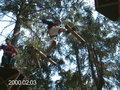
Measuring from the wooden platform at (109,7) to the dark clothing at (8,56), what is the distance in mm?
5122

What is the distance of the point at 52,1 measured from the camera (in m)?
13.3

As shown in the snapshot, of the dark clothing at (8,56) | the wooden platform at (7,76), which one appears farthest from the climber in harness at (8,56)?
the wooden platform at (7,76)

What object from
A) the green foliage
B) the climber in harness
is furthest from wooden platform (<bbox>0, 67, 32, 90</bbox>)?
the green foliage

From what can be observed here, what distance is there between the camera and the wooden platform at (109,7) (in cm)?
443

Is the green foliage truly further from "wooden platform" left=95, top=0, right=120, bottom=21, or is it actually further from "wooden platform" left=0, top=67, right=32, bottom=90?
"wooden platform" left=95, top=0, right=120, bottom=21

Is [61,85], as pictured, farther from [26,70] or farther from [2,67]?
[2,67]

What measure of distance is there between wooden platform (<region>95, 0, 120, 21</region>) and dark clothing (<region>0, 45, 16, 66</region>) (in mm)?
5122

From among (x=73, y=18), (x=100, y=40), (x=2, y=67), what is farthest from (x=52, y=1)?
(x=2, y=67)

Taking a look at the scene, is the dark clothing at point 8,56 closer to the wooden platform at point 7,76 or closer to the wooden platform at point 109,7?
the wooden platform at point 7,76

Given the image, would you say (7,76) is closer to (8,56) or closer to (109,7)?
(8,56)

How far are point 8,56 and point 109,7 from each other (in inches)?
210

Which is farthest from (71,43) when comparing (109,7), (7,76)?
(109,7)

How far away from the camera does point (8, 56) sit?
8.80 metres

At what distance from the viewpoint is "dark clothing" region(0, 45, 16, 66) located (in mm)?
8719
